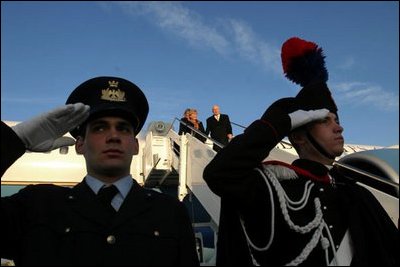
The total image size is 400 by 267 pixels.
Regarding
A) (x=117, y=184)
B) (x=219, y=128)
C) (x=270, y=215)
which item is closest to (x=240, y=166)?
(x=270, y=215)

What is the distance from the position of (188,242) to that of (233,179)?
0.44 metres

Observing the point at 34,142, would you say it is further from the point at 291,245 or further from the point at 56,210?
the point at 291,245

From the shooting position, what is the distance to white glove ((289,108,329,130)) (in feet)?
8.36

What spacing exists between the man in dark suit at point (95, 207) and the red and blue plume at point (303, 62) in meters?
1.16

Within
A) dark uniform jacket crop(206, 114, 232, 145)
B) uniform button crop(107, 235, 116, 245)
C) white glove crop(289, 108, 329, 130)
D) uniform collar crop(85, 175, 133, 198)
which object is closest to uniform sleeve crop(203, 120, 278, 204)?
white glove crop(289, 108, 329, 130)

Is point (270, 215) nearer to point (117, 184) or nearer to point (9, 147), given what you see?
point (117, 184)

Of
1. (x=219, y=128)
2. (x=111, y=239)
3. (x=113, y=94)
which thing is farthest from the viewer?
(x=219, y=128)

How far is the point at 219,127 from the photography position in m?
10.4

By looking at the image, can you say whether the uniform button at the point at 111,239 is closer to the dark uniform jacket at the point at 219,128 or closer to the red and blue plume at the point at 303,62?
the red and blue plume at the point at 303,62

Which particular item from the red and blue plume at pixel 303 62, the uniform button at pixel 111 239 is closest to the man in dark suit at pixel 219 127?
the red and blue plume at pixel 303 62

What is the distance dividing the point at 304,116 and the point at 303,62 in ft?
1.58

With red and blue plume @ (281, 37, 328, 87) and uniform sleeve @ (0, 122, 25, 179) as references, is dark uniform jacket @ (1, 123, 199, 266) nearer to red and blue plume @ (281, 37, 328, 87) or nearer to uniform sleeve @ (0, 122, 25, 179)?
uniform sleeve @ (0, 122, 25, 179)

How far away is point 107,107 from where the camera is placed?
241 cm

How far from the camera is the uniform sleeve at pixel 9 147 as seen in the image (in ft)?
6.89
